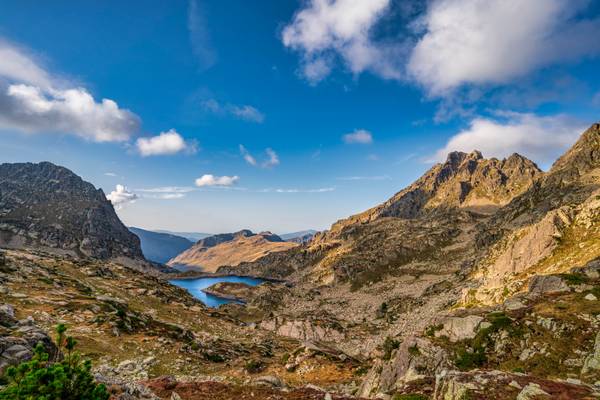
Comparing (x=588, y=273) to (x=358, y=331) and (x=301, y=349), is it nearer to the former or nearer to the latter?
(x=301, y=349)

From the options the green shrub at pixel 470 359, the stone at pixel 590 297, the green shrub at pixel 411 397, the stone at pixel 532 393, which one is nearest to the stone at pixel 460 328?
the green shrub at pixel 470 359

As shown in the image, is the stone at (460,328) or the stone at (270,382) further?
the stone at (460,328)

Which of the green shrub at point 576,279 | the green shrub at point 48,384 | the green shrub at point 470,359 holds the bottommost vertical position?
the green shrub at point 470,359

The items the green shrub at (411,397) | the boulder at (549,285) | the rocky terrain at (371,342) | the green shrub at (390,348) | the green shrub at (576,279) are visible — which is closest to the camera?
the green shrub at (411,397)

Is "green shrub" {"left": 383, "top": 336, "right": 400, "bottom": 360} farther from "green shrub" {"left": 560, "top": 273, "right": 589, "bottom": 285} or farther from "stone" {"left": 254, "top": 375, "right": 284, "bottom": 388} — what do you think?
"green shrub" {"left": 560, "top": 273, "right": 589, "bottom": 285}

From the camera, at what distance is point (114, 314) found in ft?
168

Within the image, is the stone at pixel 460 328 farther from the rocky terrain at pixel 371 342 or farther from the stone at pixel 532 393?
the stone at pixel 532 393

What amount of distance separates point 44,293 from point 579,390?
71.8 m

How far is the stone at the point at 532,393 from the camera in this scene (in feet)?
44.8

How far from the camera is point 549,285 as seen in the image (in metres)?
38.2

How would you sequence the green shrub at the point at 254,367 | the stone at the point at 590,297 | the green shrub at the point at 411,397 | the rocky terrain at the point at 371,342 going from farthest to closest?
the green shrub at the point at 254,367 < the stone at the point at 590,297 < the rocky terrain at the point at 371,342 < the green shrub at the point at 411,397

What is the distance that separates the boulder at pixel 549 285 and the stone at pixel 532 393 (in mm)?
26278

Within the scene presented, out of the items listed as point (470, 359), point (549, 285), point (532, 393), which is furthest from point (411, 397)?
point (549, 285)

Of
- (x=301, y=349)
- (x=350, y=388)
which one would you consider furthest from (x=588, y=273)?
(x=301, y=349)
